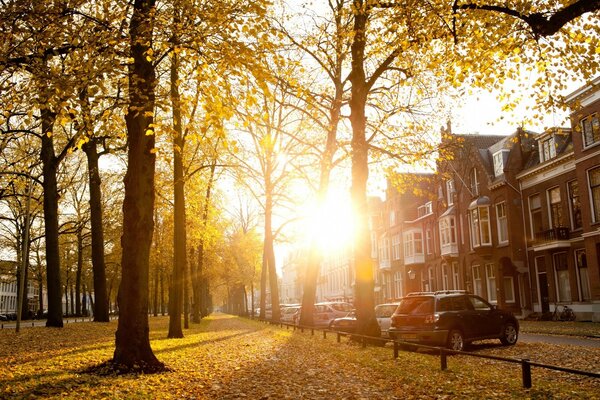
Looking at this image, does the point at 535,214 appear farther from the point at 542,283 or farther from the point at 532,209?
the point at 542,283

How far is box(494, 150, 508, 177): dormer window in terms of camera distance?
36.2 meters

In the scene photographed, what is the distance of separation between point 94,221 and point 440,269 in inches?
1212

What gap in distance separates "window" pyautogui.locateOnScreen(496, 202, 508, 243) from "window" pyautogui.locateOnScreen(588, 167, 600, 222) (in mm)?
8581

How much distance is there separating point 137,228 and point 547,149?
29.2 m

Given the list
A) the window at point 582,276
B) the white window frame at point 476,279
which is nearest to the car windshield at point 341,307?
the window at point 582,276

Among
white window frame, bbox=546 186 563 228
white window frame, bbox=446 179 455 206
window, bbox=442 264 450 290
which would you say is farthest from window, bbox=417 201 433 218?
white window frame, bbox=546 186 563 228

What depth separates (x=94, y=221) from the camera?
81.6 feet

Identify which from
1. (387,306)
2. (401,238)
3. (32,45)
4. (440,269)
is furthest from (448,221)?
(32,45)

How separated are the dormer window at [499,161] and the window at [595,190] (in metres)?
8.99

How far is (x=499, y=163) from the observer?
1452 inches

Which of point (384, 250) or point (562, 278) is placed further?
point (384, 250)

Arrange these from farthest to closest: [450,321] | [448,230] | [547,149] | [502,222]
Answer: [448,230] < [502,222] < [547,149] < [450,321]

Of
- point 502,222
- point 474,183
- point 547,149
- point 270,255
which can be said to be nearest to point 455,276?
point 474,183

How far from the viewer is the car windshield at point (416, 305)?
15.4 meters
